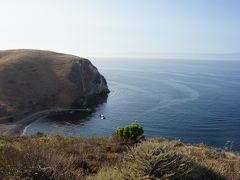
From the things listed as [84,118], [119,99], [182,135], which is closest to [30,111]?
[84,118]

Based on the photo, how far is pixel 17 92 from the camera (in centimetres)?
10356

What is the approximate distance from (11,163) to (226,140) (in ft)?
214

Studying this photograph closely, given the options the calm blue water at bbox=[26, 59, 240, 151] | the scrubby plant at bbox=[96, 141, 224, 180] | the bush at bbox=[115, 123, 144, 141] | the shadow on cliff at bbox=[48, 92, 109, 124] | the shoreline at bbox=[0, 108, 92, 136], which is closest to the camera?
the scrubby plant at bbox=[96, 141, 224, 180]

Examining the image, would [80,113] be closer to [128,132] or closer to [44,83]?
[44,83]

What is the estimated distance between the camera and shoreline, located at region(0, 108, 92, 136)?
250ft

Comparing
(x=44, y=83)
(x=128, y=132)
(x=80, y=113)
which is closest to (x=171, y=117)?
(x=80, y=113)

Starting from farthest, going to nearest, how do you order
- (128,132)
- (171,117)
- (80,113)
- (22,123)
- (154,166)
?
(80,113), (171,117), (22,123), (128,132), (154,166)

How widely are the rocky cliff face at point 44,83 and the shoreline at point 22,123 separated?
9.41ft

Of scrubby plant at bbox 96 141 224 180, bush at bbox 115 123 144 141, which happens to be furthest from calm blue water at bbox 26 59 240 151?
scrubby plant at bbox 96 141 224 180

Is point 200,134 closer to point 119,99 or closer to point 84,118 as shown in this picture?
point 84,118

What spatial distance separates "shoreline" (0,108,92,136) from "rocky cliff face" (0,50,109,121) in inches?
113

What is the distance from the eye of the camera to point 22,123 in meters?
84.4

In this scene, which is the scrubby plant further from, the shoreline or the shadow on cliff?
the shadow on cliff

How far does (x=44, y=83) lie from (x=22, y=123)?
31.1 m
